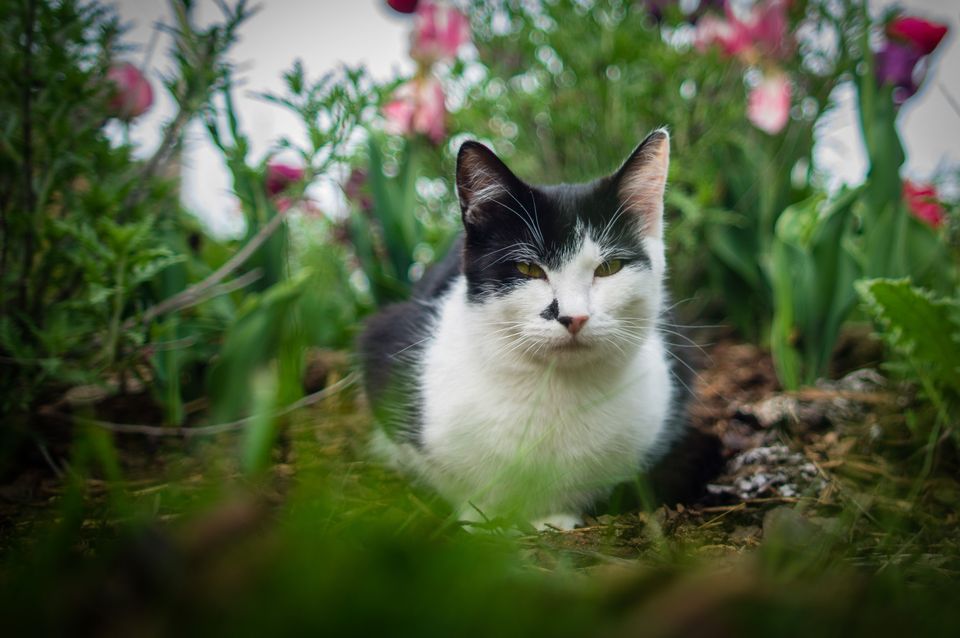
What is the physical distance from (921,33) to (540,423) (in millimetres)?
1715

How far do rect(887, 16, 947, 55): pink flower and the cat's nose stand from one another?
1562 mm

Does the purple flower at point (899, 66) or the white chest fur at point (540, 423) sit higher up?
the purple flower at point (899, 66)

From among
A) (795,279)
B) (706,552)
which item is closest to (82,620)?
(706,552)

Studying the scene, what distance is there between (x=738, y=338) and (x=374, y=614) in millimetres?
2615

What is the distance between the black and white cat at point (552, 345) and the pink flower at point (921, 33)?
1.14 metres

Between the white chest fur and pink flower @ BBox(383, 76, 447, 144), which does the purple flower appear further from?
pink flower @ BBox(383, 76, 447, 144)

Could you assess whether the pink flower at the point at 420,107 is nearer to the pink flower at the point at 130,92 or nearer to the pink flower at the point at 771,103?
the pink flower at the point at 130,92

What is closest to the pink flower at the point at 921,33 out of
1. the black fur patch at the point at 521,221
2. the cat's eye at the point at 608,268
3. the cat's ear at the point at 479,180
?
the black fur patch at the point at 521,221

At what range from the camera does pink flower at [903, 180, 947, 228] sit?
1.95 m

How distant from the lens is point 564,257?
130 cm

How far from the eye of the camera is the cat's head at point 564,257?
125 centimetres

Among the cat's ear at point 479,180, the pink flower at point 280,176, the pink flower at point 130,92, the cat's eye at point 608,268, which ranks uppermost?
the pink flower at point 130,92

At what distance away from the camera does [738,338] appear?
8.91 ft

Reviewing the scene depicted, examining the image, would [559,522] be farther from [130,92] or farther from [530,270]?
[130,92]
